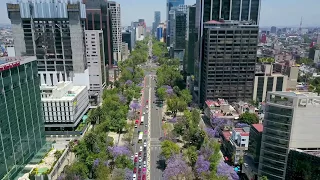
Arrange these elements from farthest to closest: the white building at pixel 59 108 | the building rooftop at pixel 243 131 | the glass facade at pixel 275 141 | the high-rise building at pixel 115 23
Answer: the high-rise building at pixel 115 23 → the white building at pixel 59 108 → the building rooftop at pixel 243 131 → the glass facade at pixel 275 141

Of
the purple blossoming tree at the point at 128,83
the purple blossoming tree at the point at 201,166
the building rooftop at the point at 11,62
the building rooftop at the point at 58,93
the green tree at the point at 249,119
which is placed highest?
the building rooftop at the point at 11,62

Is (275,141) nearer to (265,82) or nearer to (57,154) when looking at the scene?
(57,154)

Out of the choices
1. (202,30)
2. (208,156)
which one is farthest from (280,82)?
(208,156)

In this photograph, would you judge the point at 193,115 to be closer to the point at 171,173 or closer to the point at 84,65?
the point at 171,173

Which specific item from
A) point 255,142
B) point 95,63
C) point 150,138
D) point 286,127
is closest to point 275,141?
point 286,127

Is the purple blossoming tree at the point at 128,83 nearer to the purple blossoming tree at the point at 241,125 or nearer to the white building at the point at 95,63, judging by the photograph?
the white building at the point at 95,63

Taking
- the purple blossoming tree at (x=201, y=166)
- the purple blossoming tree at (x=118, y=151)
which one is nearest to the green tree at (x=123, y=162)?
the purple blossoming tree at (x=118, y=151)
